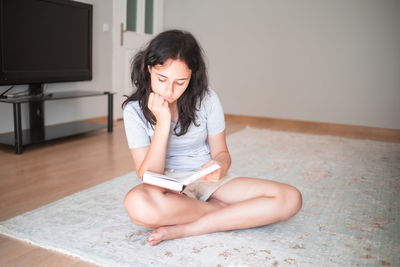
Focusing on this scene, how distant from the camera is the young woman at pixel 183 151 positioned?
1270 millimetres

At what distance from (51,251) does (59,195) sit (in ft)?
1.97

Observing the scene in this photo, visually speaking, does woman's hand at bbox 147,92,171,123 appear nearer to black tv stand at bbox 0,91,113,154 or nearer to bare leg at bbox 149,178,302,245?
bare leg at bbox 149,178,302,245

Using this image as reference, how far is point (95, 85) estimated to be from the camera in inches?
159

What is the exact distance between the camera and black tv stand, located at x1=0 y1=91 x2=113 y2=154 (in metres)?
2.61

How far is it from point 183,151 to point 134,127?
0.73 ft

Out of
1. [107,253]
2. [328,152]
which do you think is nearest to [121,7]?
[328,152]

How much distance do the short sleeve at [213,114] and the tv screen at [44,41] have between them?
1928 millimetres

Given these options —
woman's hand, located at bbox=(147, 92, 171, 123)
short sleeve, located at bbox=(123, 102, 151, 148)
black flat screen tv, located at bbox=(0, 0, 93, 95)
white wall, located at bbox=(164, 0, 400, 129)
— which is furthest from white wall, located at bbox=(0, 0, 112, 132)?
woman's hand, located at bbox=(147, 92, 171, 123)

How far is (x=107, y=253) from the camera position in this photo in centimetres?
130

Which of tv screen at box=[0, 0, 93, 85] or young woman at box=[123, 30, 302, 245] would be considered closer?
young woman at box=[123, 30, 302, 245]

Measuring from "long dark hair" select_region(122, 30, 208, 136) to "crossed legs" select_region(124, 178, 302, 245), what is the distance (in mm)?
269

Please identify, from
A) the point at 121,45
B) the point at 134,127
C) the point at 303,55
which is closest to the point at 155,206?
the point at 134,127

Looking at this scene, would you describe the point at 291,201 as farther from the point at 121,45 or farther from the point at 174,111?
the point at 121,45

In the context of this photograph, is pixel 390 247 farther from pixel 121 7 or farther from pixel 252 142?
pixel 121 7
